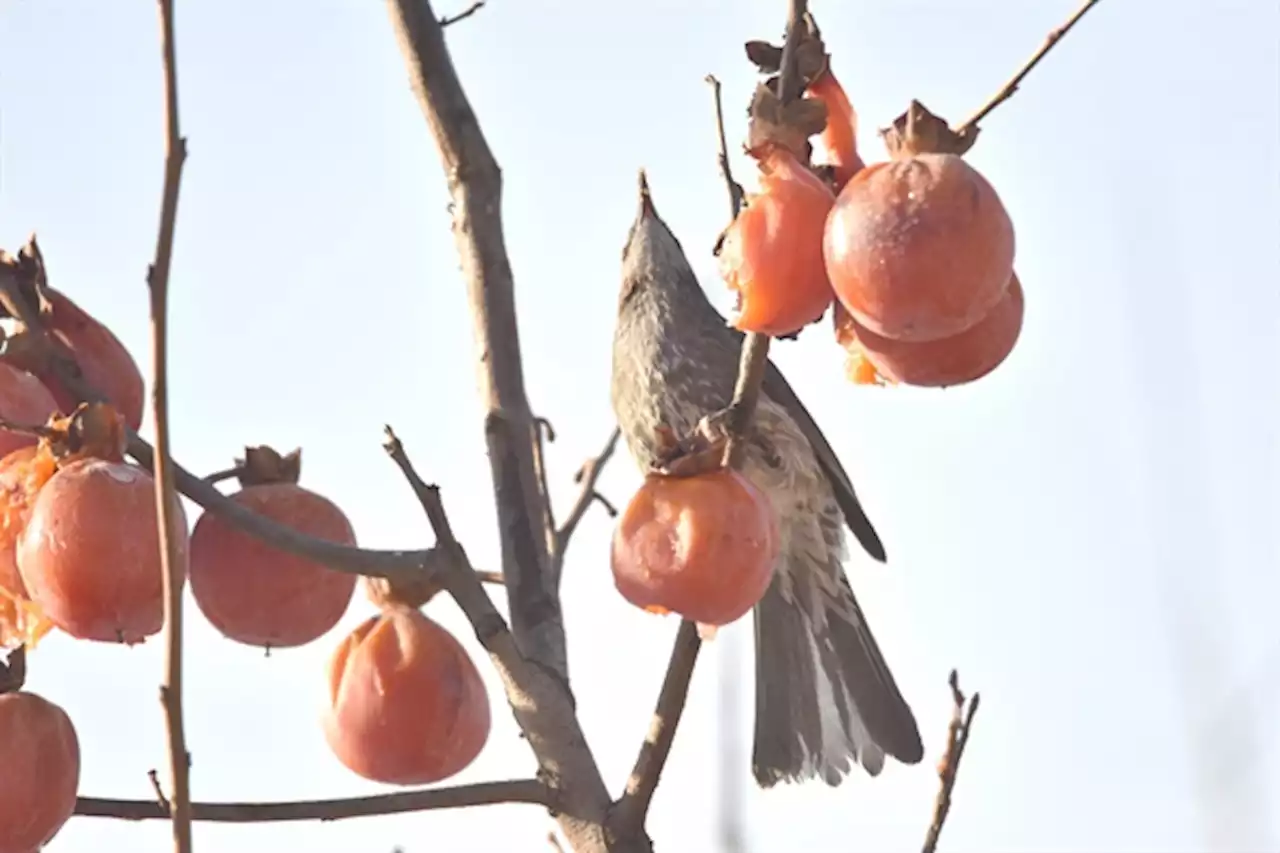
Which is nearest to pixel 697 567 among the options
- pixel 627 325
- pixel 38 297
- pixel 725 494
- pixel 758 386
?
pixel 725 494

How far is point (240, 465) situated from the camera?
72.1 inches

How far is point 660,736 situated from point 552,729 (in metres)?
0.13

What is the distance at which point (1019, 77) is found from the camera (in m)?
1.53

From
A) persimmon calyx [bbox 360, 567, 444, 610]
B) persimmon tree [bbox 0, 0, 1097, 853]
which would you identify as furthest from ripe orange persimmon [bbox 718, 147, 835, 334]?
persimmon calyx [bbox 360, 567, 444, 610]

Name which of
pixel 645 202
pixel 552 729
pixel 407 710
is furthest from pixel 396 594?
pixel 645 202

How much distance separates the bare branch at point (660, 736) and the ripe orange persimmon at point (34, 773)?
0.55m

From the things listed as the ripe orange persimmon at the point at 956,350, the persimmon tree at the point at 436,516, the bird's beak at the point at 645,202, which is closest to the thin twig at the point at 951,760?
the persimmon tree at the point at 436,516

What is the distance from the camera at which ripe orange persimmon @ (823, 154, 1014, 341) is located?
4.50 ft

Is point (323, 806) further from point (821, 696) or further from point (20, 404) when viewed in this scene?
point (821, 696)

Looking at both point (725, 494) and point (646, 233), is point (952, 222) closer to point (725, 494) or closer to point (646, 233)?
point (725, 494)

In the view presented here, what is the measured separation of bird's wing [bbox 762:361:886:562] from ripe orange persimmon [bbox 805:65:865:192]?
1409 millimetres

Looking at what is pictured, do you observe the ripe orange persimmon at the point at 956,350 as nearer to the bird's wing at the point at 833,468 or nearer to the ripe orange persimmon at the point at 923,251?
the ripe orange persimmon at the point at 923,251

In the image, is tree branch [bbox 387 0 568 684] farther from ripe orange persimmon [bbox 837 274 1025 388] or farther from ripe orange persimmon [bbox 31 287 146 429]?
ripe orange persimmon [bbox 837 274 1025 388]

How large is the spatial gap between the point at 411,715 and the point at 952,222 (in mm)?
859
